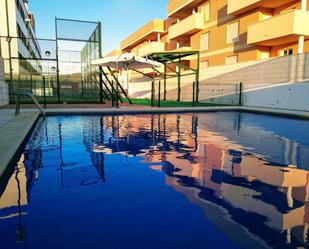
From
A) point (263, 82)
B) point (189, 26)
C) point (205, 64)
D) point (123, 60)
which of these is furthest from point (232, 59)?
point (123, 60)

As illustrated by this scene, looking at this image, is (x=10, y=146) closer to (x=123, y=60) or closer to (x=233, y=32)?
(x=123, y=60)

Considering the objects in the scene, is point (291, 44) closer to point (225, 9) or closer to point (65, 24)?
point (225, 9)

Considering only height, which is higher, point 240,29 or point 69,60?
point 240,29

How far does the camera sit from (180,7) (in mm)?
28078

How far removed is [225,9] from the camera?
22344mm

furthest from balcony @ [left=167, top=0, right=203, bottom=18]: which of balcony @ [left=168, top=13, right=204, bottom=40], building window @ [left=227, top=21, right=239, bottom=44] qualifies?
building window @ [left=227, top=21, right=239, bottom=44]

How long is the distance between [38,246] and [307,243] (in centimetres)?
208

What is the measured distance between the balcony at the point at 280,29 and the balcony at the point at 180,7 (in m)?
10.3

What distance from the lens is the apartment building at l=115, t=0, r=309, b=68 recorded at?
15.9 metres

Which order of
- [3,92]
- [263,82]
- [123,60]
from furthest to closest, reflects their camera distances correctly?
[263,82]
[123,60]
[3,92]

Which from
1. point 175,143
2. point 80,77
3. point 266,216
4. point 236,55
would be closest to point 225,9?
point 236,55

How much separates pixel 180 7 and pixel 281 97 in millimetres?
17158

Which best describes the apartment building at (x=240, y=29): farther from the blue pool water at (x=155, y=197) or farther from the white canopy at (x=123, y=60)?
the blue pool water at (x=155, y=197)

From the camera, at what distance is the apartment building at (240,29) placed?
15.9 meters
